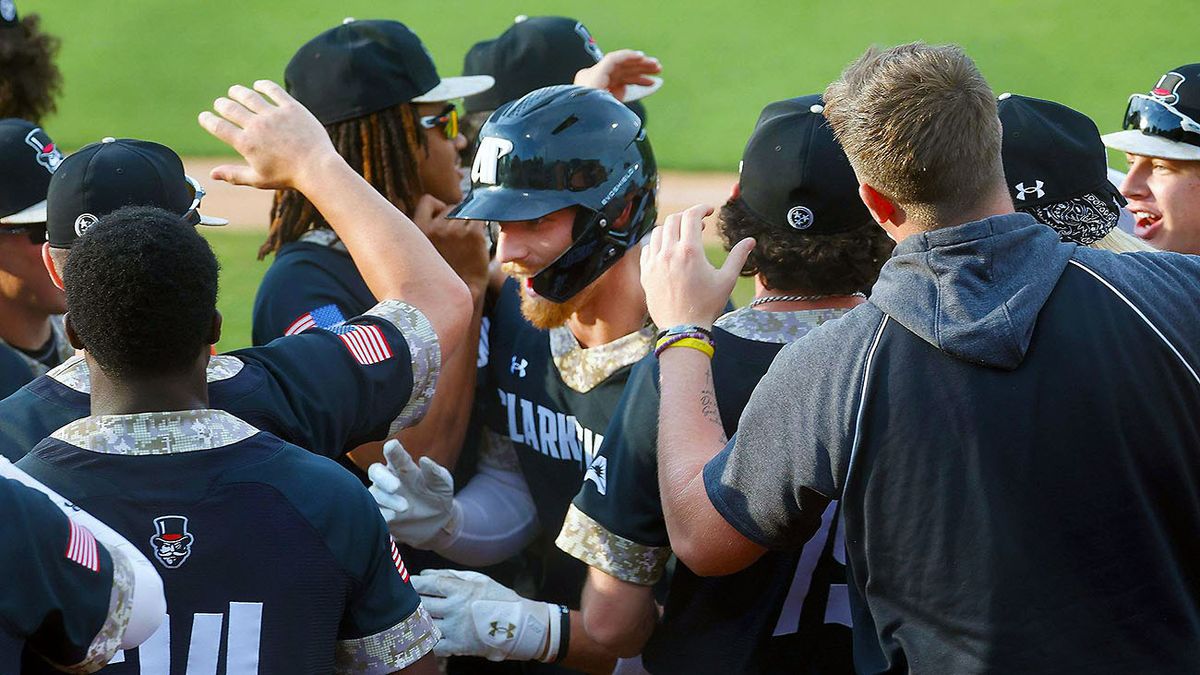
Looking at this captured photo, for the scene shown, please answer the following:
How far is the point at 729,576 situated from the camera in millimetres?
2672

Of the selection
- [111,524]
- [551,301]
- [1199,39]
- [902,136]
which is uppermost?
[902,136]

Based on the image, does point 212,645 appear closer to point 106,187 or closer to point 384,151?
point 106,187

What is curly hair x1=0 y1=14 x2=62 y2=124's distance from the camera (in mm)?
5426

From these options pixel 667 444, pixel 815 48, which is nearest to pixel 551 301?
pixel 667 444

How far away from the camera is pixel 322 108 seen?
3.96 metres

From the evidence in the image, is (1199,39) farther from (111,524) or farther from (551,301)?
(111,524)

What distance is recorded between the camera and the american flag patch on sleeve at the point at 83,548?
1.78 m

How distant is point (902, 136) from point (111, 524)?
141cm

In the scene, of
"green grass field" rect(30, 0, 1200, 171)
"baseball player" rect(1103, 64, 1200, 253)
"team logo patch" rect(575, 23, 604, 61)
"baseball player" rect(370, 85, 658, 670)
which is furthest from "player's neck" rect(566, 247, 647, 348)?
"green grass field" rect(30, 0, 1200, 171)

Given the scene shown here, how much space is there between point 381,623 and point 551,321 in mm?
1280

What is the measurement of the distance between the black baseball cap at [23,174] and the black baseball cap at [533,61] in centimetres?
230

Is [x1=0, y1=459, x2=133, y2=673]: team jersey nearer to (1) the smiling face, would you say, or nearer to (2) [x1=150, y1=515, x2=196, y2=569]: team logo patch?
(2) [x1=150, y1=515, x2=196, y2=569]: team logo patch

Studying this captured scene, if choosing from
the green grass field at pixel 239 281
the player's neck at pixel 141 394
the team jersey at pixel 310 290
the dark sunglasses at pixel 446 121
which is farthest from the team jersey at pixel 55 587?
the green grass field at pixel 239 281

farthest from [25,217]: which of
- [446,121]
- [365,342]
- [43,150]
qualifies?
[365,342]
